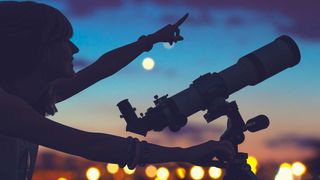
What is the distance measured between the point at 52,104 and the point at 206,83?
1909mm

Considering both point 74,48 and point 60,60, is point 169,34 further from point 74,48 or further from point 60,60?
point 60,60

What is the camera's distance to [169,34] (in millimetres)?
6715

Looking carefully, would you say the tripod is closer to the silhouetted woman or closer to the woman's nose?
the silhouetted woman

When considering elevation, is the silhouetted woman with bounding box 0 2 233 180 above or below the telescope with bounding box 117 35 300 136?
below

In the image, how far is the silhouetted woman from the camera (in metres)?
4.30

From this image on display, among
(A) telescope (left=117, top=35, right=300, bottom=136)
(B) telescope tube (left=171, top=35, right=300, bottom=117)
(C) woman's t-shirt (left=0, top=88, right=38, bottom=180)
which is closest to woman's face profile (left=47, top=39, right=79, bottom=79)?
(C) woman's t-shirt (left=0, top=88, right=38, bottom=180)

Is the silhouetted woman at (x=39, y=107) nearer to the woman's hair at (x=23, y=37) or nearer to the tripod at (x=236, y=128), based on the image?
the woman's hair at (x=23, y=37)

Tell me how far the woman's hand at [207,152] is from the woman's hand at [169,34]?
2.34 metres

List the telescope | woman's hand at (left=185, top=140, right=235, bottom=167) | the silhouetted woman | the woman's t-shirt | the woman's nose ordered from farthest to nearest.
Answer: the telescope → the woman's nose → the woman's t-shirt → woman's hand at (left=185, top=140, right=235, bottom=167) → the silhouetted woman

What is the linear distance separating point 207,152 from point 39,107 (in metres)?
1.37

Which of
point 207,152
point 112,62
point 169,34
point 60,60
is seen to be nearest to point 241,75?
point 169,34

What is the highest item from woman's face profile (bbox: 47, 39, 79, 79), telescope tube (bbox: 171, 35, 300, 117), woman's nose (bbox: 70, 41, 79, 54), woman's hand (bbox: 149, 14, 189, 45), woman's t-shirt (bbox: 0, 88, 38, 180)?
woman's hand (bbox: 149, 14, 189, 45)

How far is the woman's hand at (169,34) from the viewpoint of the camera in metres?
6.73

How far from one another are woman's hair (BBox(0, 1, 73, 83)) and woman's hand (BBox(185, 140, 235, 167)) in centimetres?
130
